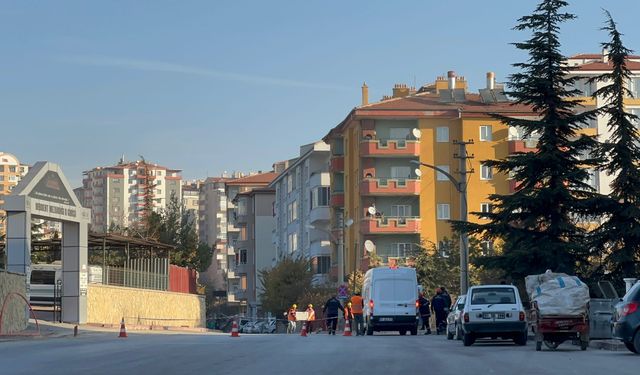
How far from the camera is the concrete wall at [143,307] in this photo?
53938 mm

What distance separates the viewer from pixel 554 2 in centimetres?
4338

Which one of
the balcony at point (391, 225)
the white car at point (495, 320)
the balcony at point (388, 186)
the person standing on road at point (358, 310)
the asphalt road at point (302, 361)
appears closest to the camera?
the asphalt road at point (302, 361)

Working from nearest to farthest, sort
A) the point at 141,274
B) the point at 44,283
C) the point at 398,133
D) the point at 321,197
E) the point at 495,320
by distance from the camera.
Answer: the point at 495,320 → the point at 44,283 → the point at 141,274 → the point at 398,133 → the point at 321,197

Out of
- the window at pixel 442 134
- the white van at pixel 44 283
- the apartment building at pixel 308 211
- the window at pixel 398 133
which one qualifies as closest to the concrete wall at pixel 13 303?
the white van at pixel 44 283

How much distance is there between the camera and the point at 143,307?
63125 mm

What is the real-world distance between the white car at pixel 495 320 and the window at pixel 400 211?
5748cm

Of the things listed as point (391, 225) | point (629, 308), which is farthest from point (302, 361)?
point (391, 225)

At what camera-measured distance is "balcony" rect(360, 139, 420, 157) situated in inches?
3415

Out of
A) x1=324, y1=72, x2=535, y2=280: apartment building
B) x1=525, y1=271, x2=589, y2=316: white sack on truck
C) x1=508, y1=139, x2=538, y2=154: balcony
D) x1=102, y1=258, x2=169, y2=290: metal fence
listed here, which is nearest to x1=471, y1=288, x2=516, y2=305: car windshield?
x1=525, y1=271, x2=589, y2=316: white sack on truck

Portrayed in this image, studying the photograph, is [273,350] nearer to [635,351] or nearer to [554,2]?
[635,351]

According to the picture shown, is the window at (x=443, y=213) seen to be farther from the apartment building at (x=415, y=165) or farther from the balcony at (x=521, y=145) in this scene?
the balcony at (x=521, y=145)

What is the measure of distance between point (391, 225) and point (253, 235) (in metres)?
52.1

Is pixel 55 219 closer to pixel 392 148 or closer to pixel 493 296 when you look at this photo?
pixel 493 296

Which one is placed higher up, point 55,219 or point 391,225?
point 391,225
